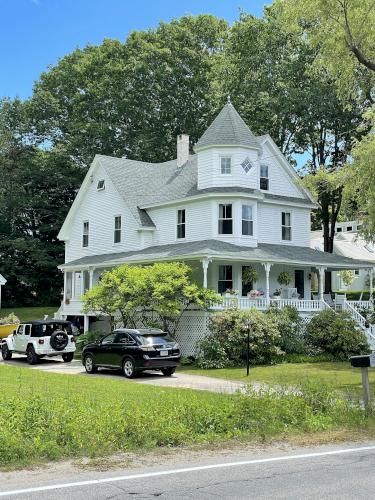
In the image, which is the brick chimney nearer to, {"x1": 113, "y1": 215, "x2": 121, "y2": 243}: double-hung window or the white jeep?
{"x1": 113, "y1": 215, "x2": 121, "y2": 243}: double-hung window

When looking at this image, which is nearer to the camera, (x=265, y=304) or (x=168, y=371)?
(x=168, y=371)

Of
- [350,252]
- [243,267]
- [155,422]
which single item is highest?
[350,252]

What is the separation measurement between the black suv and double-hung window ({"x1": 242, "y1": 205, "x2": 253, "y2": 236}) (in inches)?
459

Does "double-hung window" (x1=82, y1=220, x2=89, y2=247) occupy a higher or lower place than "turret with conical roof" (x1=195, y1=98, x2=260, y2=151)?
lower

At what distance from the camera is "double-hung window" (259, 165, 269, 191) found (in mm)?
33375

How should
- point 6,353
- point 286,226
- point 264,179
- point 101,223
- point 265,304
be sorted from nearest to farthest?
point 6,353 < point 265,304 < point 264,179 < point 286,226 < point 101,223

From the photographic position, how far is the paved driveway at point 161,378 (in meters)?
17.5

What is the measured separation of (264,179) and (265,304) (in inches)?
340

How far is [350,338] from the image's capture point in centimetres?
2577

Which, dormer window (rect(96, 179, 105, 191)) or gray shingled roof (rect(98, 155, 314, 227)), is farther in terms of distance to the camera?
dormer window (rect(96, 179, 105, 191))

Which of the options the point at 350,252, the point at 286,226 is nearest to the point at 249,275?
the point at 286,226

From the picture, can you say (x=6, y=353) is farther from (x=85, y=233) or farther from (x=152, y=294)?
(x=85, y=233)

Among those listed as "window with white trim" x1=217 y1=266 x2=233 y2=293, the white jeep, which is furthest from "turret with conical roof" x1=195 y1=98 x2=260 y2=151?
the white jeep

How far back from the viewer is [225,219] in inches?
1226
